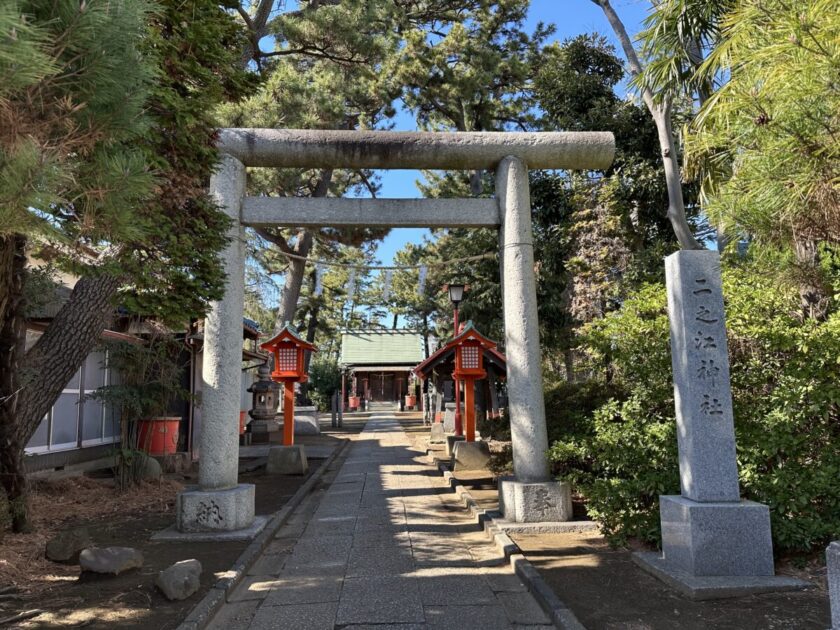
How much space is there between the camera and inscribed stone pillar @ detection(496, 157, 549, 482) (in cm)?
698

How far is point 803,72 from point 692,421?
2.87m

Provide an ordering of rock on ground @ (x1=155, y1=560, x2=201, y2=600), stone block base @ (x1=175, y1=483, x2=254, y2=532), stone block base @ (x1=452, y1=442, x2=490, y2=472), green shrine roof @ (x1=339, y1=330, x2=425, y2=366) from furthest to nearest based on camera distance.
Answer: green shrine roof @ (x1=339, y1=330, x2=425, y2=366)
stone block base @ (x1=452, y1=442, x2=490, y2=472)
stone block base @ (x1=175, y1=483, x2=254, y2=532)
rock on ground @ (x1=155, y1=560, x2=201, y2=600)

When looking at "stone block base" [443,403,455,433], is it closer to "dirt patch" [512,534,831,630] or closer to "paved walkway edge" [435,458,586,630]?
"paved walkway edge" [435,458,586,630]

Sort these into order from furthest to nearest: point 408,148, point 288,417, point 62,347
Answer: point 288,417, point 408,148, point 62,347

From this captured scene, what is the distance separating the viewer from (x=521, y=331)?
7.12 m

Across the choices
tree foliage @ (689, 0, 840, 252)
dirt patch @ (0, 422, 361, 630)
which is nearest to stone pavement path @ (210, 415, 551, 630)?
dirt patch @ (0, 422, 361, 630)

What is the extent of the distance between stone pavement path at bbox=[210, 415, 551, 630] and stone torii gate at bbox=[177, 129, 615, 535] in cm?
92

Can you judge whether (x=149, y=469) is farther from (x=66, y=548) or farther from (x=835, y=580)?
(x=835, y=580)

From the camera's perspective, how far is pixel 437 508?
28.2ft

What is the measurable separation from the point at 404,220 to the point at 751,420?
463 centimetres

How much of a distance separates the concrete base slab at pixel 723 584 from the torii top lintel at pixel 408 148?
5204 mm

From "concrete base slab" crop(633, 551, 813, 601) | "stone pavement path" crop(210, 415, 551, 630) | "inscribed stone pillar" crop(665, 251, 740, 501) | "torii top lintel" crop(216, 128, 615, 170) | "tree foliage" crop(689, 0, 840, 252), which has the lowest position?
"stone pavement path" crop(210, 415, 551, 630)

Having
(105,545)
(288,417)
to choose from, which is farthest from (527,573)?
(288,417)

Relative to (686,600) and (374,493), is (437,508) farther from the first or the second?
(686,600)
